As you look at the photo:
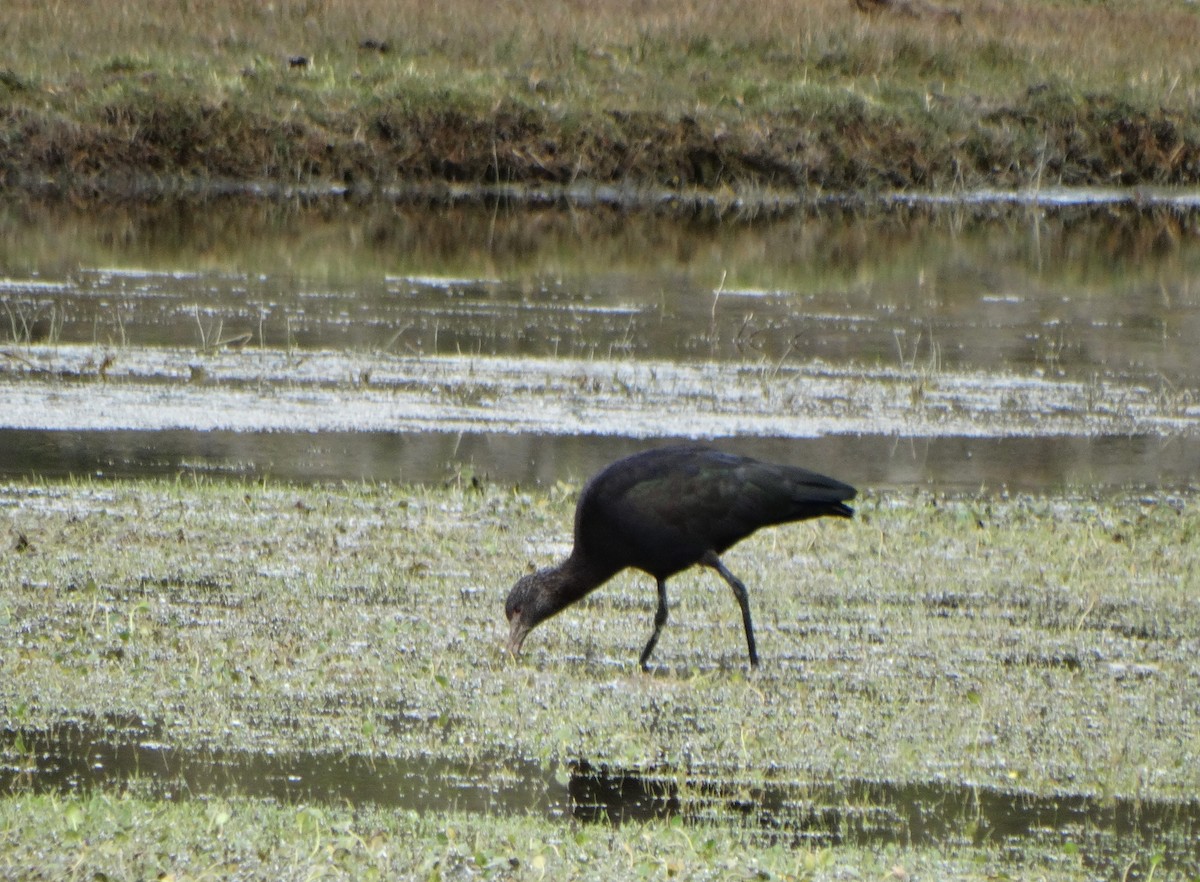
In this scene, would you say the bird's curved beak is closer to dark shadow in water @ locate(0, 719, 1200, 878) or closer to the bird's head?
the bird's head

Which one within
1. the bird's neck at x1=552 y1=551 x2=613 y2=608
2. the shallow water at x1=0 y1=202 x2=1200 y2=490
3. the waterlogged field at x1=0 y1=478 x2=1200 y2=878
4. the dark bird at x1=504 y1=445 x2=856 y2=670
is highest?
the dark bird at x1=504 y1=445 x2=856 y2=670

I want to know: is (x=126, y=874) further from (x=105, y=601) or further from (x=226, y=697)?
(x=105, y=601)

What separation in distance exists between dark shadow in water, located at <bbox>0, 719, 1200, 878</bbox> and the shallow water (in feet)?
18.2

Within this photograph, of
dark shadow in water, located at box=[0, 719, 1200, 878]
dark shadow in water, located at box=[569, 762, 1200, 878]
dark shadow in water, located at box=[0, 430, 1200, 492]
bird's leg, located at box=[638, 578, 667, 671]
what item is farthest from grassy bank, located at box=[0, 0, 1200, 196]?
dark shadow in water, located at box=[569, 762, 1200, 878]

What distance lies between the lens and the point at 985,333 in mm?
18625

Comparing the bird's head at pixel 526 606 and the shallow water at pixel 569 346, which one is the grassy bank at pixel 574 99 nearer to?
the shallow water at pixel 569 346

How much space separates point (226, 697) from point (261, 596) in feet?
4.84

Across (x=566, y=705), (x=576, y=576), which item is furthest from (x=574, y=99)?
(x=566, y=705)

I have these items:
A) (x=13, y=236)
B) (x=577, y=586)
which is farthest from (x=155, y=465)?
(x=13, y=236)

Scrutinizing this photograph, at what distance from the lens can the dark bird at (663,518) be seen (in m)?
7.34

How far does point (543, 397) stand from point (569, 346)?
7.81 ft

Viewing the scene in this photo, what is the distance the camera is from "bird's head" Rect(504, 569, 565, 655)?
7297mm

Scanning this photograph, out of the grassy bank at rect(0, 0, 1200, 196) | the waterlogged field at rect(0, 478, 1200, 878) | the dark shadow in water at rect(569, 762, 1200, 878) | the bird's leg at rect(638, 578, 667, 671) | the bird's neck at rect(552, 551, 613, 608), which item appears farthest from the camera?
the grassy bank at rect(0, 0, 1200, 196)

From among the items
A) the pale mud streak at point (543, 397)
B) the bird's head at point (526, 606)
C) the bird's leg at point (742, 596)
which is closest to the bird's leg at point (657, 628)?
the bird's leg at point (742, 596)
